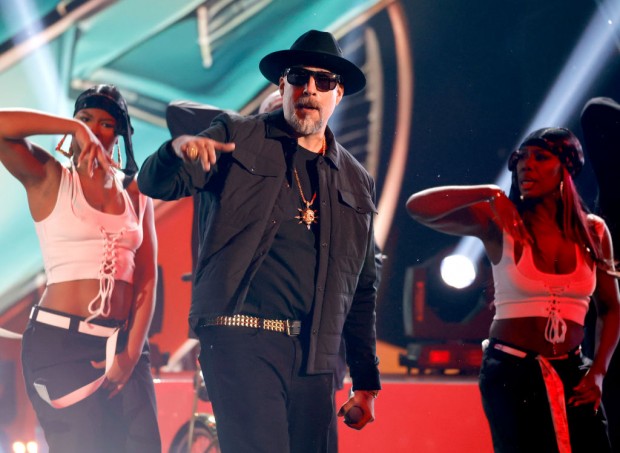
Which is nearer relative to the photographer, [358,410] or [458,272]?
[358,410]

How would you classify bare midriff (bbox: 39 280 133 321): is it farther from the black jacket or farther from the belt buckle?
the belt buckle

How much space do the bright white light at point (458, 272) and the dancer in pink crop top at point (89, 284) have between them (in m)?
2.00

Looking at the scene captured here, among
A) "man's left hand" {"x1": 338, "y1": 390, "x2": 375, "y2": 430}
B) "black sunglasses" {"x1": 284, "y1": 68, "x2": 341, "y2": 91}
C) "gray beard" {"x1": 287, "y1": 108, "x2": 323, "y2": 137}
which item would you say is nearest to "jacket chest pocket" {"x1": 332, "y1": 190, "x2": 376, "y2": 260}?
"gray beard" {"x1": 287, "y1": 108, "x2": 323, "y2": 137}

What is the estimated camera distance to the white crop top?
325 centimetres

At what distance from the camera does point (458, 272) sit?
479 cm

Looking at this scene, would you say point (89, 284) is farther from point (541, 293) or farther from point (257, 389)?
point (541, 293)

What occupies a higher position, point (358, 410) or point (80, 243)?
point (80, 243)

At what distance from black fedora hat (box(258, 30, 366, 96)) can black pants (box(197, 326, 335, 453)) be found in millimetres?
949

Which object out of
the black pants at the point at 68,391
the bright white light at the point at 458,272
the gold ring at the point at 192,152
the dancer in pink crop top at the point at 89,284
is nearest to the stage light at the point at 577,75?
the bright white light at the point at 458,272

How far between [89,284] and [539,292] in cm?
185

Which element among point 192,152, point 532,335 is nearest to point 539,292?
point 532,335

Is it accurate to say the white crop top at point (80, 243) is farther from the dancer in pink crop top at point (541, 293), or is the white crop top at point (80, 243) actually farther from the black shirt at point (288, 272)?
the dancer in pink crop top at point (541, 293)

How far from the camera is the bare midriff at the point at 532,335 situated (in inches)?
126

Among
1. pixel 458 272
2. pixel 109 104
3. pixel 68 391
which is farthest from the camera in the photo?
pixel 458 272
